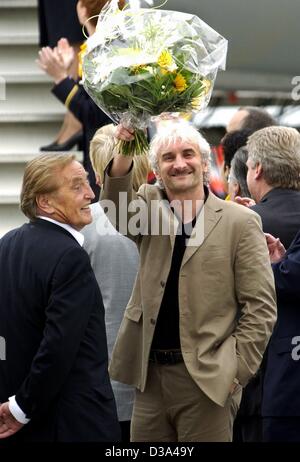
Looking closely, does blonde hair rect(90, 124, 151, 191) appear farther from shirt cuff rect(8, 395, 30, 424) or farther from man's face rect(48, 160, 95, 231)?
shirt cuff rect(8, 395, 30, 424)

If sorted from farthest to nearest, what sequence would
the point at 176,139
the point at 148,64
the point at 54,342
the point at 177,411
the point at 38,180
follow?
1. the point at 176,139
2. the point at 177,411
3. the point at 38,180
4. the point at 148,64
5. the point at 54,342

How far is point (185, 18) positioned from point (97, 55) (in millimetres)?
377

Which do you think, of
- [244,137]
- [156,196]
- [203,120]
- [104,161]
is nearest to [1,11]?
[244,137]

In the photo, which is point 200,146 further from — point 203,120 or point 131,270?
point 203,120

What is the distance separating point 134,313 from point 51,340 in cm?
59

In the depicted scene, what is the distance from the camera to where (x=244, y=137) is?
20.1ft

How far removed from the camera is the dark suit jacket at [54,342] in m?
4.05

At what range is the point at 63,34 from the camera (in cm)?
730

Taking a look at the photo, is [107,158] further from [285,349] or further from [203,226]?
[285,349]

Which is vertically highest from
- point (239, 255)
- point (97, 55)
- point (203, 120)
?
point (97, 55)

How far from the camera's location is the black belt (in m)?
4.39

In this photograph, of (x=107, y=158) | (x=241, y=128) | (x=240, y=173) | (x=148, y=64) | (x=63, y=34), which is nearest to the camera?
(x=148, y=64)

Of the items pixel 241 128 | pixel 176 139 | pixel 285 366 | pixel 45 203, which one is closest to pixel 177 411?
pixel 285 366

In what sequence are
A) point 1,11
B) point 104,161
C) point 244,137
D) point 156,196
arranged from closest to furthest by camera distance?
point 156,196 < point 104,161 < point 244,137 < point 1,11
